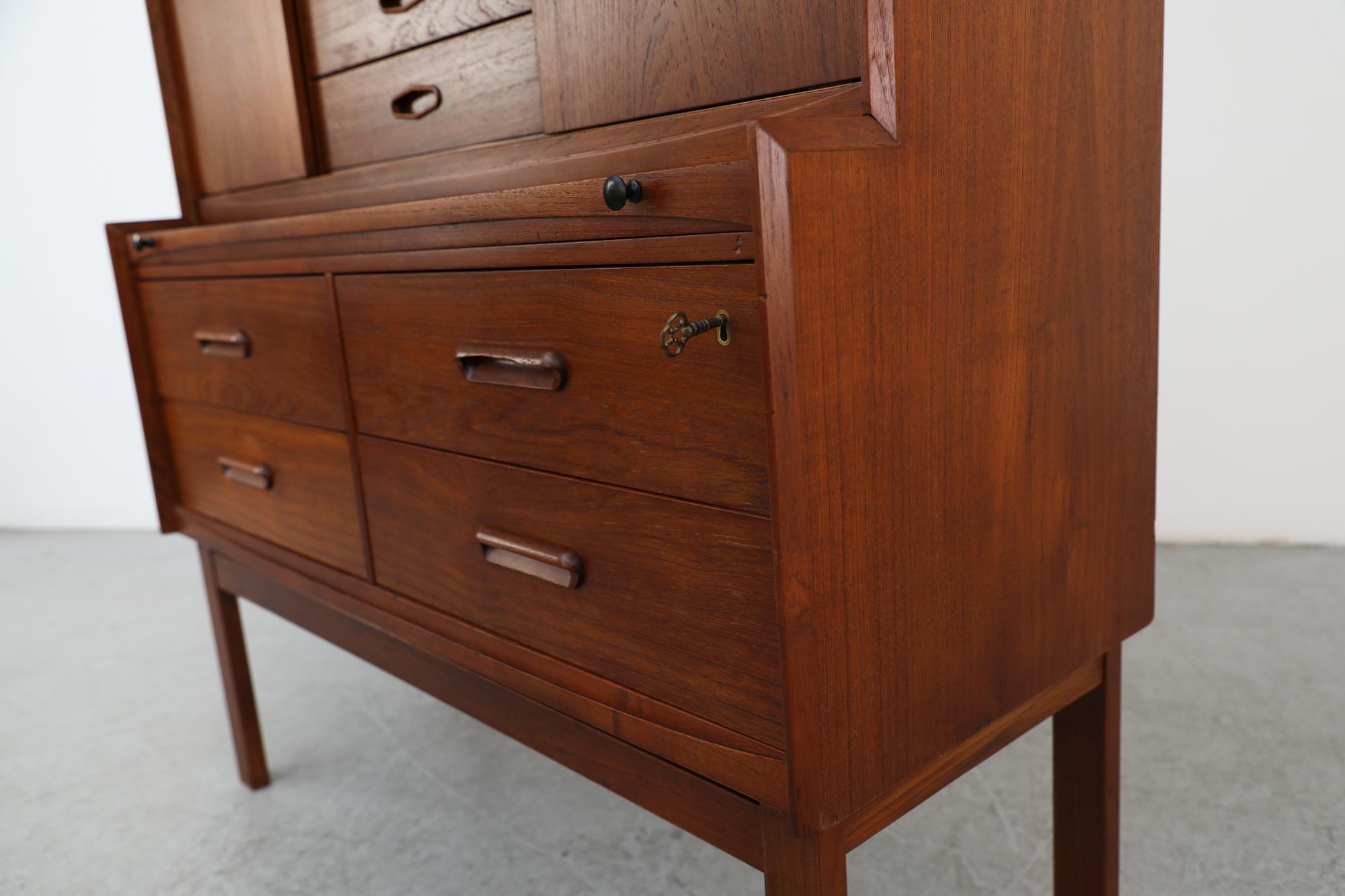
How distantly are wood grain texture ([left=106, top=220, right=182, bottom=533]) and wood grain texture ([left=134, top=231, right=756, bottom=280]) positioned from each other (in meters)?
0.33

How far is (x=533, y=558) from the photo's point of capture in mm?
996

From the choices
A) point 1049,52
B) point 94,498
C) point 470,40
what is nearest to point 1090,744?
point 1049,52

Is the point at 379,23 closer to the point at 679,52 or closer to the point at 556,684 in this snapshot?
the point at 679,52

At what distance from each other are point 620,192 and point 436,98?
63 cm

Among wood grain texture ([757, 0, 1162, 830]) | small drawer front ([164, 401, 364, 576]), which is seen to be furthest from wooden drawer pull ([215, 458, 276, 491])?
wood grain texture ([757, 0, 1162, 830])

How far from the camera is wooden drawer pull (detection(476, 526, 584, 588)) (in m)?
0.95

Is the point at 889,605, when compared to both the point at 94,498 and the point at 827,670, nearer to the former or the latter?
the point at 827,670

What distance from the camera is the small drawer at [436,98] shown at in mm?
1184

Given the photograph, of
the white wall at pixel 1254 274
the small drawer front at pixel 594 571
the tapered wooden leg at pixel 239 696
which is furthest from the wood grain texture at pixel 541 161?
the white wall at pixel 1254 274

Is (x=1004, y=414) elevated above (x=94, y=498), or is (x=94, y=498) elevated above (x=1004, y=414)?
(x=1004, y=414)

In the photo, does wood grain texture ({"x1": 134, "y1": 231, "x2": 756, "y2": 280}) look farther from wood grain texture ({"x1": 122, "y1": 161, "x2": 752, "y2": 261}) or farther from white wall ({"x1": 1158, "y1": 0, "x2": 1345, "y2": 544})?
white wall ({"x1": 1158, "y1": 0, "x2": 1345, "y2": 544})

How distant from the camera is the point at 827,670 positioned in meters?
0.76

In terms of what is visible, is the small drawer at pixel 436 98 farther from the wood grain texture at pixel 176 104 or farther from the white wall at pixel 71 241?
the white wall at pixel 71 241

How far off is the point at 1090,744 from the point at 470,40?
103cm
